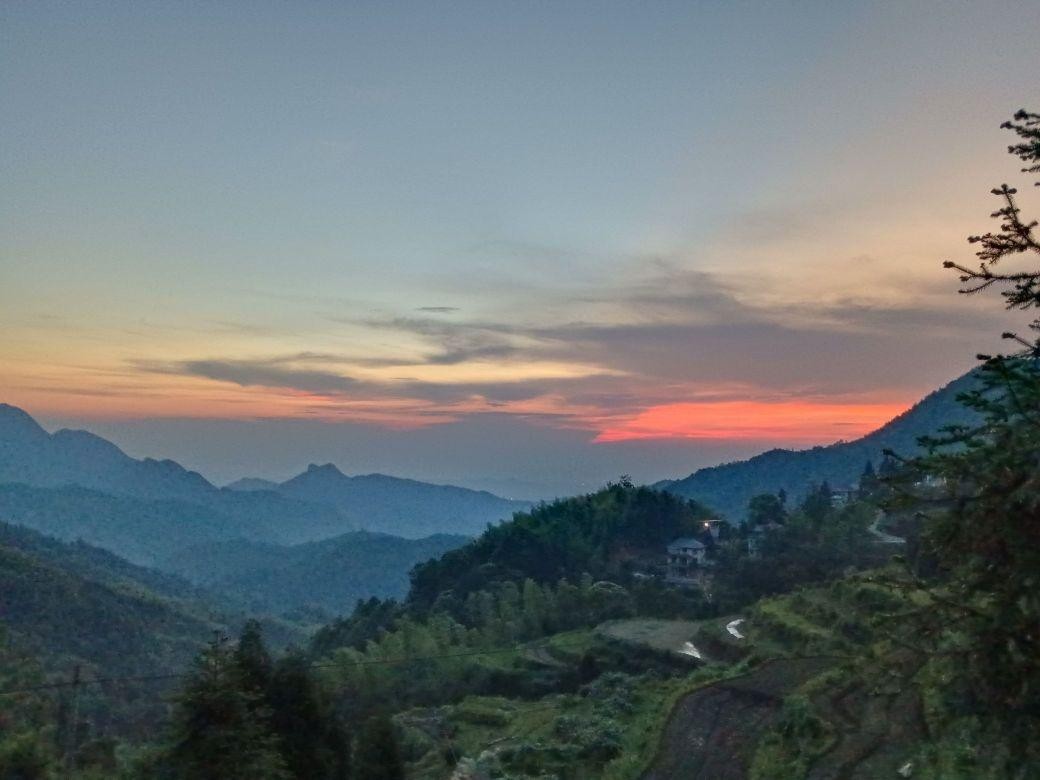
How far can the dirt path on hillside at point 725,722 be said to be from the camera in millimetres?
20703

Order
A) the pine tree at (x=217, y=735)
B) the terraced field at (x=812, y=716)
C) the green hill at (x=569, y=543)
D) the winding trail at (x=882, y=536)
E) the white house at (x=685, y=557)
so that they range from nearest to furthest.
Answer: the terraced field at (x=812, y=716) < the pine tree at (x=217, y=735) < the winding trail at (x=882, y=536) < the white house at (x=685, y=557) < the green hill at (x=569, y=543)

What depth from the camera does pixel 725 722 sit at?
75.3 ft

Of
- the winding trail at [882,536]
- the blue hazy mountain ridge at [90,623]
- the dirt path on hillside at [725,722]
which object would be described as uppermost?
the winding trail at [882,536]

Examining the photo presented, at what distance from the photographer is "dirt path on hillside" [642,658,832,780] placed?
20703 mm

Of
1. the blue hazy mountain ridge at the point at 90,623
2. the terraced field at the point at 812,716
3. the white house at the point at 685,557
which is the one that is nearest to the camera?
the terraced field at the point at 812,716

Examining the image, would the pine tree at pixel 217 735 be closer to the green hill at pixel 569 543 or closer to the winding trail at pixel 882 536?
the winding trail at pixel 882 536

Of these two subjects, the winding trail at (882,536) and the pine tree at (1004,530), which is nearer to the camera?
the pine tree at (1004,530)

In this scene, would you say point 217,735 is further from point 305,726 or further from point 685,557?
point 685,557

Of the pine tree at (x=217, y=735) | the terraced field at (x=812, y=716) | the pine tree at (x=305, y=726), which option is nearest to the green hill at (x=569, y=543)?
the terraced field at (x=812, y=716)

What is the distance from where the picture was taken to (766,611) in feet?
122

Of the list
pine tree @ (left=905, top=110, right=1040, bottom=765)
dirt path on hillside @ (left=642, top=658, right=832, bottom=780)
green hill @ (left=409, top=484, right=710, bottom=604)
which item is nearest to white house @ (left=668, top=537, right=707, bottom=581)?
green hill @ (left=409, top=484, right=710, bottom=604)

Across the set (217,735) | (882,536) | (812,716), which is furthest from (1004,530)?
(882,536)

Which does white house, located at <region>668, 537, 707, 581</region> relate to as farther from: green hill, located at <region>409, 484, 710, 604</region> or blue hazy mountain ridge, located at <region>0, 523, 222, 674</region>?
blue hazy mountain ridge, located at <region>0, 523, 222, 674</region>

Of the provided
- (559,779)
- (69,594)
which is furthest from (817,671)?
(69,594)
